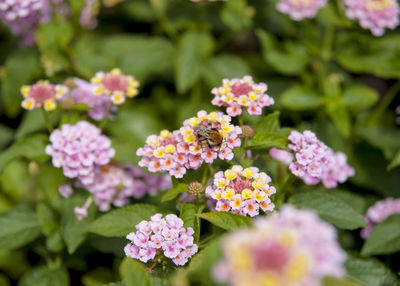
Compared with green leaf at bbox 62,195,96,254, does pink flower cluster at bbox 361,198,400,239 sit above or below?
below

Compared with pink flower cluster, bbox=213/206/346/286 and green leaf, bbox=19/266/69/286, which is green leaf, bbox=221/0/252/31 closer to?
green leaf, bbox=19/266/69/286

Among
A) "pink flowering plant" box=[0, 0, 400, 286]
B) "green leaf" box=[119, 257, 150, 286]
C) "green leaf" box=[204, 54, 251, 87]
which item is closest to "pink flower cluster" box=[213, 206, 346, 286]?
"pink flowering plant" box=[0, 0, 400, 286]

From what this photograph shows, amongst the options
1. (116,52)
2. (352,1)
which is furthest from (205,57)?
(352,1)

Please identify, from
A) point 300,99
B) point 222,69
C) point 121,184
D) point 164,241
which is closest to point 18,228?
point 121,184

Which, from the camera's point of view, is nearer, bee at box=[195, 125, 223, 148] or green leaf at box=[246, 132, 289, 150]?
bee at box=[195, 125, 223, 148]

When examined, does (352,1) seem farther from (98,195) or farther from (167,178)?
(98,195)

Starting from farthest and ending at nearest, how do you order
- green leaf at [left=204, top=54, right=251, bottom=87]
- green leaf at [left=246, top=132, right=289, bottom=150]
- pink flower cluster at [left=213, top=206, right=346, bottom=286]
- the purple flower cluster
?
green leaf at [left=204, top=54, right=251, bottom=87]
the purple flower cluster
green leaf at [left=246, top=132, right=289, bottom=150]
pink flower cluster at [left=213, top=206, right=346, bottom=286]

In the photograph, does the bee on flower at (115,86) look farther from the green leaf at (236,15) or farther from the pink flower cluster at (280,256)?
the pink flower cluster at (280,256)
